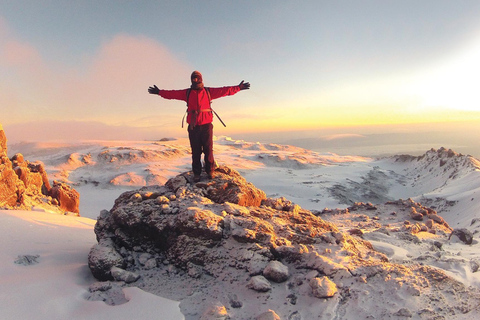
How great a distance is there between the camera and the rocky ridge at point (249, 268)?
272cm

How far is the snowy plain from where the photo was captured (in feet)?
8.82

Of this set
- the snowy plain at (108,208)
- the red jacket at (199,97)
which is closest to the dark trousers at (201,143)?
the red jacket at (199,97)

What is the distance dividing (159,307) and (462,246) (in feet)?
19.7

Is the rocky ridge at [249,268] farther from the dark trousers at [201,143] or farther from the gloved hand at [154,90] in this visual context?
the gloved hand at [154,90]

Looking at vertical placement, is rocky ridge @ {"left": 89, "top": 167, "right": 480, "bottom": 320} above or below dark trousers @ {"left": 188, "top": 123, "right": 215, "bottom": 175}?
below

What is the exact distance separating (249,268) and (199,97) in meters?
2.89

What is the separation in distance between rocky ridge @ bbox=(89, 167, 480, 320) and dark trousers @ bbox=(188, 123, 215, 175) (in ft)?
2.10

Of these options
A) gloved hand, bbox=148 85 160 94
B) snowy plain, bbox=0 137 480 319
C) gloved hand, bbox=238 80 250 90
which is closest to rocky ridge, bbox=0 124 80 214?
snowy plain, bbox=0 137 480 319

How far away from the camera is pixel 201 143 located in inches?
196

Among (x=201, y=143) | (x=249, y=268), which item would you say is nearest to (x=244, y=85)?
(x=201, y=143)

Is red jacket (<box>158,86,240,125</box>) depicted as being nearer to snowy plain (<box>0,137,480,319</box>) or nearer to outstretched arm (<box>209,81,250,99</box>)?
outstretched arm (<box>209,81,250,99</box>)

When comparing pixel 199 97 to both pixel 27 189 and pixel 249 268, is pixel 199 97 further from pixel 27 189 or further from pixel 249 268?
pixel 27 189

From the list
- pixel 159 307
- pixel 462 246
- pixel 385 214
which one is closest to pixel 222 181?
pixel 159 307

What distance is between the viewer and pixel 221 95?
16.2ft
